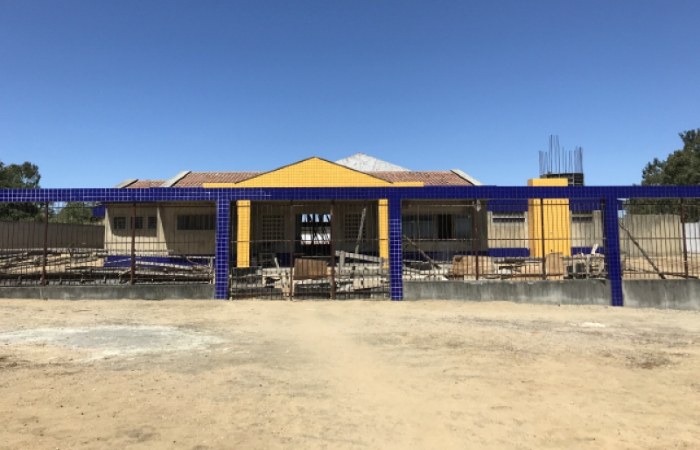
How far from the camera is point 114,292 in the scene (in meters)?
11.0

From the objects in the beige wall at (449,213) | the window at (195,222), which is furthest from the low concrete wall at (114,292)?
the beige wall at (449,213)

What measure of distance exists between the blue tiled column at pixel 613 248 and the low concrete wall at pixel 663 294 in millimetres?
197

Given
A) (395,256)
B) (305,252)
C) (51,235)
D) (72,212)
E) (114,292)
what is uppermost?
(72,212)

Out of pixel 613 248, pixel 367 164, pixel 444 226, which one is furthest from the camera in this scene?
pixel 367 164

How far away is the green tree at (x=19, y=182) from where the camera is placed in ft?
88.5

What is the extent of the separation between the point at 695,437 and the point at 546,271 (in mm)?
9438

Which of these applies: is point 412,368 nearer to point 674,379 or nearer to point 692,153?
point 674,379

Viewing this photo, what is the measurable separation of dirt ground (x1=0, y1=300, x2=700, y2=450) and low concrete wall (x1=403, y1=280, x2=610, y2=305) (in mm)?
2370

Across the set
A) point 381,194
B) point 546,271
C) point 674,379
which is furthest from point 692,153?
point 674,379

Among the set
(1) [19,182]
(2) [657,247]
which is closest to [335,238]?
(2) [657,247]

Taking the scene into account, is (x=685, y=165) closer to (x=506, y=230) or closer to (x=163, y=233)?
(x=506, y=230)

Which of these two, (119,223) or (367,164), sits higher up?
(367,164)

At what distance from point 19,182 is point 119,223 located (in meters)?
27.3

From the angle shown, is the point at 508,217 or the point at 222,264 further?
the point at 508,217
